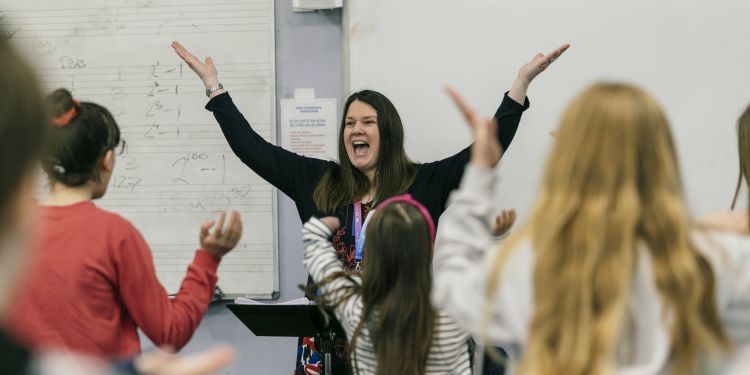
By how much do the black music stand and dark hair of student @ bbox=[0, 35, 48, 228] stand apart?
157cm

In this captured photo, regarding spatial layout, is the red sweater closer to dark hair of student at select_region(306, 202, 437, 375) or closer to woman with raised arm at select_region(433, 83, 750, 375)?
dark hair of student at select_region(306, 202, 437, 375)

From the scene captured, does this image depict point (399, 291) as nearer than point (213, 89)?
Yes

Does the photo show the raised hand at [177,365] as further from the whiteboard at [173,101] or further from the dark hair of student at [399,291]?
the whiteboard at [173,101]

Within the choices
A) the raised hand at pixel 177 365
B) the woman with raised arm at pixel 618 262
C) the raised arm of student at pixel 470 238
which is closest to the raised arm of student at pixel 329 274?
the raised arm of student at pixel 470 238

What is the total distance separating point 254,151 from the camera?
2.68 m

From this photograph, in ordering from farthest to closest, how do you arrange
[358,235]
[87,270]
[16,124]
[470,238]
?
[358,235]
[87,270]
[470,238]
[16,124]

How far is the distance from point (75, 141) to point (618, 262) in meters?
1.11

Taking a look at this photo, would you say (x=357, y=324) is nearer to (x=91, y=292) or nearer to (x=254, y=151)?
(x=91, y=292)

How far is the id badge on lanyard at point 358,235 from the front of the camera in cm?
252

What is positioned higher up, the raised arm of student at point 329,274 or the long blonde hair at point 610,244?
the long blonde hair at point 610,244

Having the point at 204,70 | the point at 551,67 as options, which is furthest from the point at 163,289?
the point at 551,67

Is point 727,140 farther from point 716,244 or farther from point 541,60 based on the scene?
point 716,244

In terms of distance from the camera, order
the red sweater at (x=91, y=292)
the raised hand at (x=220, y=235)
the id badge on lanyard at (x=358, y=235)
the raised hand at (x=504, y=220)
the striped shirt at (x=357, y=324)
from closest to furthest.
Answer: the red sweater at (x=91, y=292)
the raised hand at (x=220, y=235)
the striped shirt at (x=357, y=324)
the raised hand at (x=504, y=220)
the id badge on lanyard at (x=358, y=235)

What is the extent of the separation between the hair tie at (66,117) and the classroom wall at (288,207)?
1.41 meters
